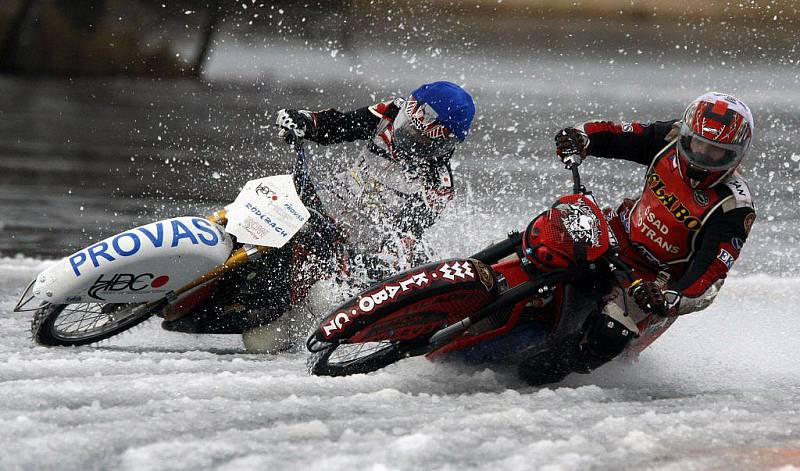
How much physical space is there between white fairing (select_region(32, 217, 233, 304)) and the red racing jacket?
220 centimetres

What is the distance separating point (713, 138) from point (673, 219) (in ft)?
1.59

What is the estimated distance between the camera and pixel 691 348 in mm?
6480

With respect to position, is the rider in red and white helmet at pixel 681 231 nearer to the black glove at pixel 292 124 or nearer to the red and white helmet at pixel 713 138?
the red and white helmet at pixel 713 138

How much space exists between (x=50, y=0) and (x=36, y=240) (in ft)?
23.7

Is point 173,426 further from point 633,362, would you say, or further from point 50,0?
point 50,0

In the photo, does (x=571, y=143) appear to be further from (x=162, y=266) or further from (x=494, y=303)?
(x=162, y=266)

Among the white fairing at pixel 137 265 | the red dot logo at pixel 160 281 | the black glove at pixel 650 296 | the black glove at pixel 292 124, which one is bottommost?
the black glove at pixel 650 296

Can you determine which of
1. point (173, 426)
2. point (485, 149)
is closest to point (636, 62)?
point (485, 149)

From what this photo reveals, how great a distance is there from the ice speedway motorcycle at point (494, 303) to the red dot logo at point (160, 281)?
0.87 metres

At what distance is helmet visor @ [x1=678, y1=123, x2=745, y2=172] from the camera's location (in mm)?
4938

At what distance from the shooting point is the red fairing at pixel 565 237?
186 inches

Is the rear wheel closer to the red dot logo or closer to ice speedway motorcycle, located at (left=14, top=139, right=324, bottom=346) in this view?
ice speedway motorcycle, located at (left=14, top=139, right=324, bottom=346)

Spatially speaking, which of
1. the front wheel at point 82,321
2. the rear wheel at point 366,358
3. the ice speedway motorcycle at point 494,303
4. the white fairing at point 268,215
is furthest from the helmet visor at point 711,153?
the front wheel at point 82,321

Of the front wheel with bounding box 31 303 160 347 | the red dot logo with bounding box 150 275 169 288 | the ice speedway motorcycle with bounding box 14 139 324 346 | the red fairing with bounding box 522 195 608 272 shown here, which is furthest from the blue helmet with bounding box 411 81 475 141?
→ the front wheel with bounding box 31 303 160 347
